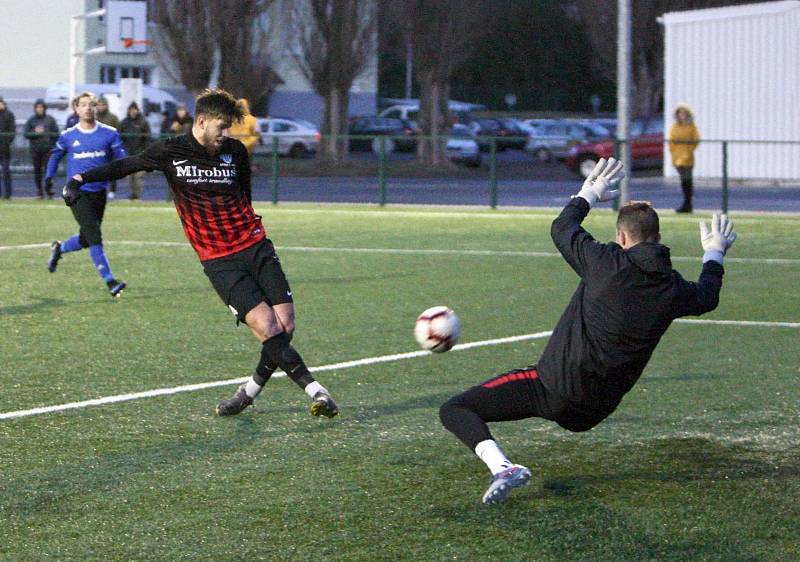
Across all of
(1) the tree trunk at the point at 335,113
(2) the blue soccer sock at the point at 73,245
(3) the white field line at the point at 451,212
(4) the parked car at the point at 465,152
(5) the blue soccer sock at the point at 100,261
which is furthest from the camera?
(4) the parked car at the point at 465,152

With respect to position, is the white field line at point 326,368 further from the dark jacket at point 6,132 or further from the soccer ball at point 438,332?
the dark jacket at point 6,132

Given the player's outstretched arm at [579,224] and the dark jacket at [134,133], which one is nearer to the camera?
the player's outstretched arm at [579,224]

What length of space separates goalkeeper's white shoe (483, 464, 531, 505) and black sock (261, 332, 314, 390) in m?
2.09

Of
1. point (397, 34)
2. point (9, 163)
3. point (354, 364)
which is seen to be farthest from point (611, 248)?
point (397, 34)

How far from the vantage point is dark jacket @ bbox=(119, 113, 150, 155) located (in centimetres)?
2777

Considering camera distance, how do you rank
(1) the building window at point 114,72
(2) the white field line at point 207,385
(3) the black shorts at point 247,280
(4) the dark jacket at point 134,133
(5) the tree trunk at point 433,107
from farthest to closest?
1. (1) the building window at point 114,72
2. (5) the tree trunk at point 433,107
3. (4) the dark jacket at point 134,133
4. (2) the white field line at point 207,385
5. (3) the black shorts at point 247,280

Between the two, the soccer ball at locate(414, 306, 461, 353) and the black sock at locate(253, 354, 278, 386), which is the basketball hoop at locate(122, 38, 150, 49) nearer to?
the black sock at locate(253, 354, 278, 386)

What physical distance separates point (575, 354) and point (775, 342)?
5.28 metres

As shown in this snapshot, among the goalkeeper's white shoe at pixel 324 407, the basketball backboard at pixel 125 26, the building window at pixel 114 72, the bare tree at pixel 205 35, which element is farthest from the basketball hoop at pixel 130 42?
the goalkeeper's white shoe at pixel 324 407

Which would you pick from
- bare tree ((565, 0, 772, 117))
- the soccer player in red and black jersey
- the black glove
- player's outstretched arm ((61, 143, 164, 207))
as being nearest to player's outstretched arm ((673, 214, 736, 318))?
the soccer player in red and black jersey

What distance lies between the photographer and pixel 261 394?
869cm

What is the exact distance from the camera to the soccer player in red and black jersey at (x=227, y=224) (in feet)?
25.7

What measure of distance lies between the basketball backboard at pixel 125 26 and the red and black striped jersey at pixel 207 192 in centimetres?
3318

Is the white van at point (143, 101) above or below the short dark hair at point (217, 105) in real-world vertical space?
above
